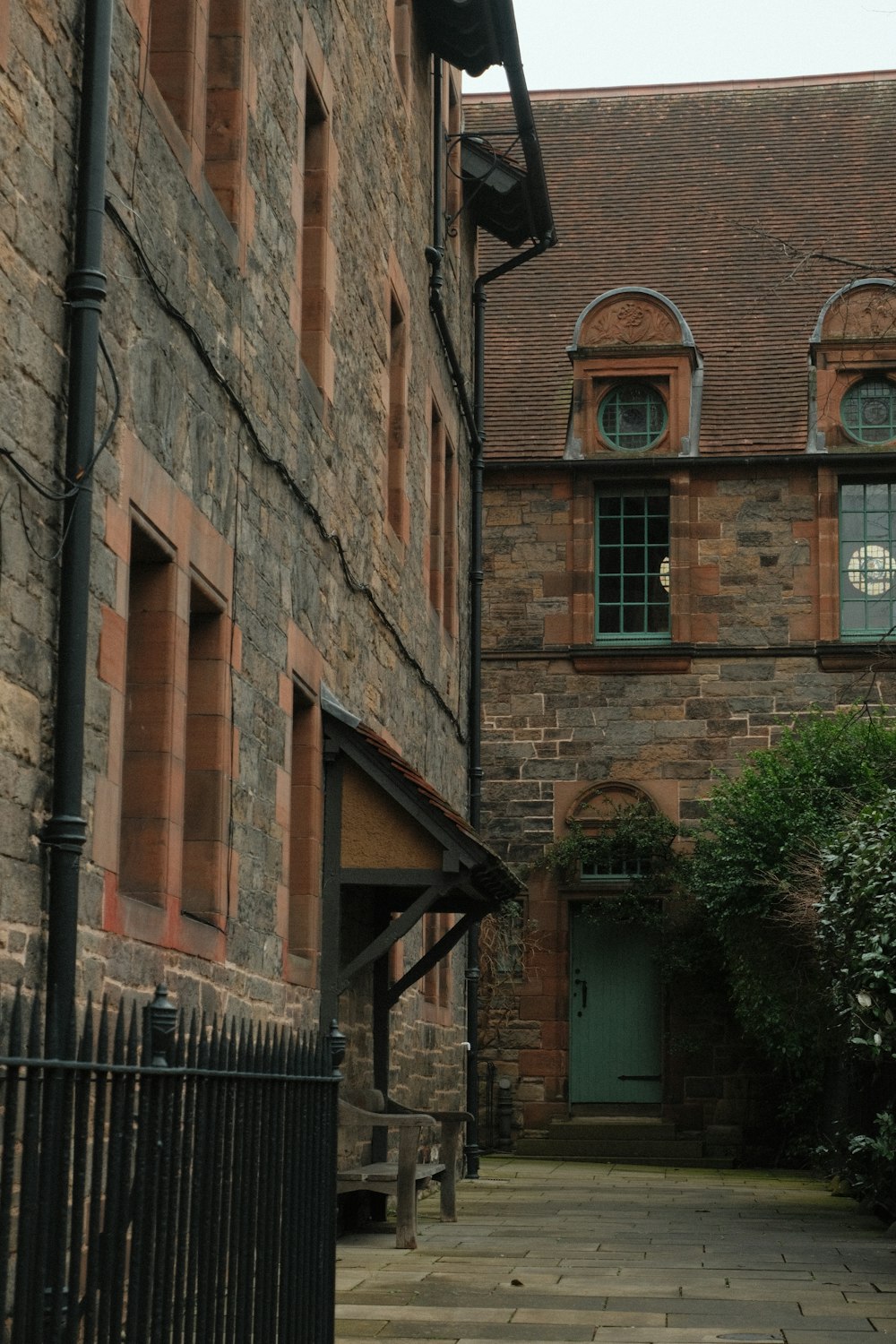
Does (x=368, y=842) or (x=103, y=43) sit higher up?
(x=103, y=43)

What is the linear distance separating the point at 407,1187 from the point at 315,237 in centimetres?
525

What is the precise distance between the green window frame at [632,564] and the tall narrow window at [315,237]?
11841mm

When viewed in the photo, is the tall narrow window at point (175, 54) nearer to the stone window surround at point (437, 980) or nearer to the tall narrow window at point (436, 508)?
the tall narrow window at point (436, 508)

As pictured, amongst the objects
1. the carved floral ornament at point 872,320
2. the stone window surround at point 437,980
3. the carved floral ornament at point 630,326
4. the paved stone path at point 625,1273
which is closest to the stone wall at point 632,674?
the carved floral ornament at point 630,326

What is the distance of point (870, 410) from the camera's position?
22.7 m

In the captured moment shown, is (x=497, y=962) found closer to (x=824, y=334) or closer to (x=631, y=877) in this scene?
(x=631, y=877)

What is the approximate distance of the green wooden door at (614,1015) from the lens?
71.4ft

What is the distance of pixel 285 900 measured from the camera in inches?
392

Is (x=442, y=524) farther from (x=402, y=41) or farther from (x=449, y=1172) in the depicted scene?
(x=449, y=1172)

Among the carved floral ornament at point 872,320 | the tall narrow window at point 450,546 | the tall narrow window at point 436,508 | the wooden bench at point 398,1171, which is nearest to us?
the wooden bench at point 398,1171

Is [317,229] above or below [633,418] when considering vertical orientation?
below

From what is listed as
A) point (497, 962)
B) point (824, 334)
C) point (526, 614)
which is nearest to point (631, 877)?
point (497, 962)

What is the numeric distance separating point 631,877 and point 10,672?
16.2m

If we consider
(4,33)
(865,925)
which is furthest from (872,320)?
(4,33)
